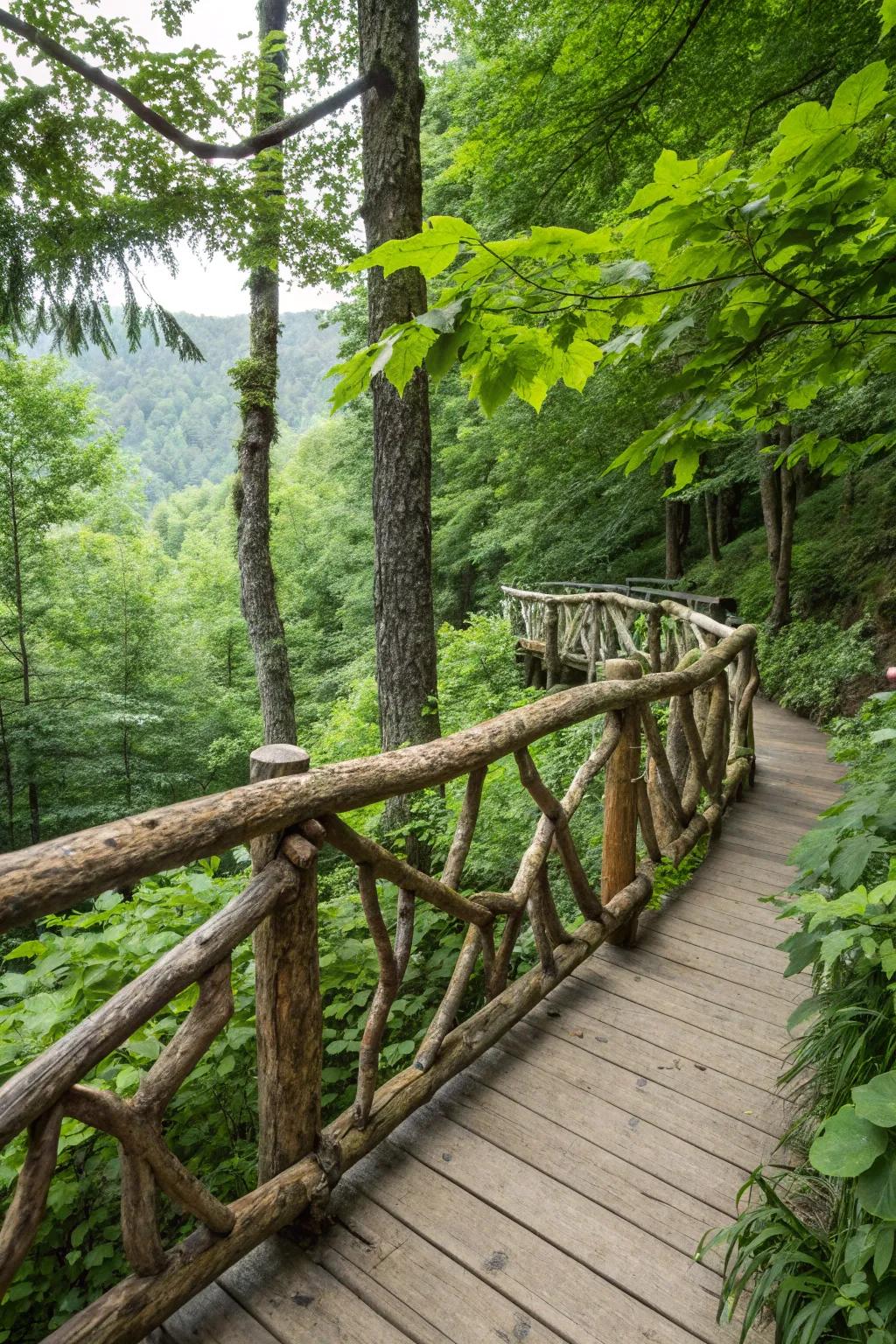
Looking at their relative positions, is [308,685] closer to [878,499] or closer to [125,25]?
[878,499]

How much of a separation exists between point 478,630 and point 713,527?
7.39 meters

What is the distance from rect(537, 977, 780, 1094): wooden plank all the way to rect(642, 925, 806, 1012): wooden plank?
379 millimetres

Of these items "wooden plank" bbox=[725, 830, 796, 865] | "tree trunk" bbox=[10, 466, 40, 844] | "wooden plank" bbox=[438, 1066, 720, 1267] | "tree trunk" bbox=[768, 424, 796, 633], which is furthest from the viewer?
"tree trunk" bbox=[10, 466, 40, 844]

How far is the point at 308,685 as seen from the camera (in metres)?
19.9

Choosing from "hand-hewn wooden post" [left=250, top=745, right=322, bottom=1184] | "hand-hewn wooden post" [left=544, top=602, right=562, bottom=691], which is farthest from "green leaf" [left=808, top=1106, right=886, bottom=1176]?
"hand-hewn wooden post" [left=544, top=602, right=562, bottom=691]

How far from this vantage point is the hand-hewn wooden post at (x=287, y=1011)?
5.20 ft

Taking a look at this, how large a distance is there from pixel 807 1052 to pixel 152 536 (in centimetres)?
2889

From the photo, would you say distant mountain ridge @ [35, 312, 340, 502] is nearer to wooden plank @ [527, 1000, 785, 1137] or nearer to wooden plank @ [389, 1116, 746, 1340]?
wooden plank @ [527, 1000, 785, 1137]

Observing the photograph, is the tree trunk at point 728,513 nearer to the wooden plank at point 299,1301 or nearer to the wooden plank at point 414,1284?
the wooden plank at point 414,1284

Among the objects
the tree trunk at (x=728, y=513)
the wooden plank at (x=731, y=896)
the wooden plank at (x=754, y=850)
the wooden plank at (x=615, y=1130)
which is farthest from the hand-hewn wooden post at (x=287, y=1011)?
the tree trunk at (x=728, y=513)

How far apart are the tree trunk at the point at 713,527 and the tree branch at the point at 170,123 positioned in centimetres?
1000

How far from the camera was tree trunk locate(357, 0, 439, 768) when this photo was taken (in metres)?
4.00

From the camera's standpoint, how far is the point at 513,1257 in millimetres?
1648

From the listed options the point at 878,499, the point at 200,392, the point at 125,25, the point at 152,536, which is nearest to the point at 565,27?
the point at 125,25
